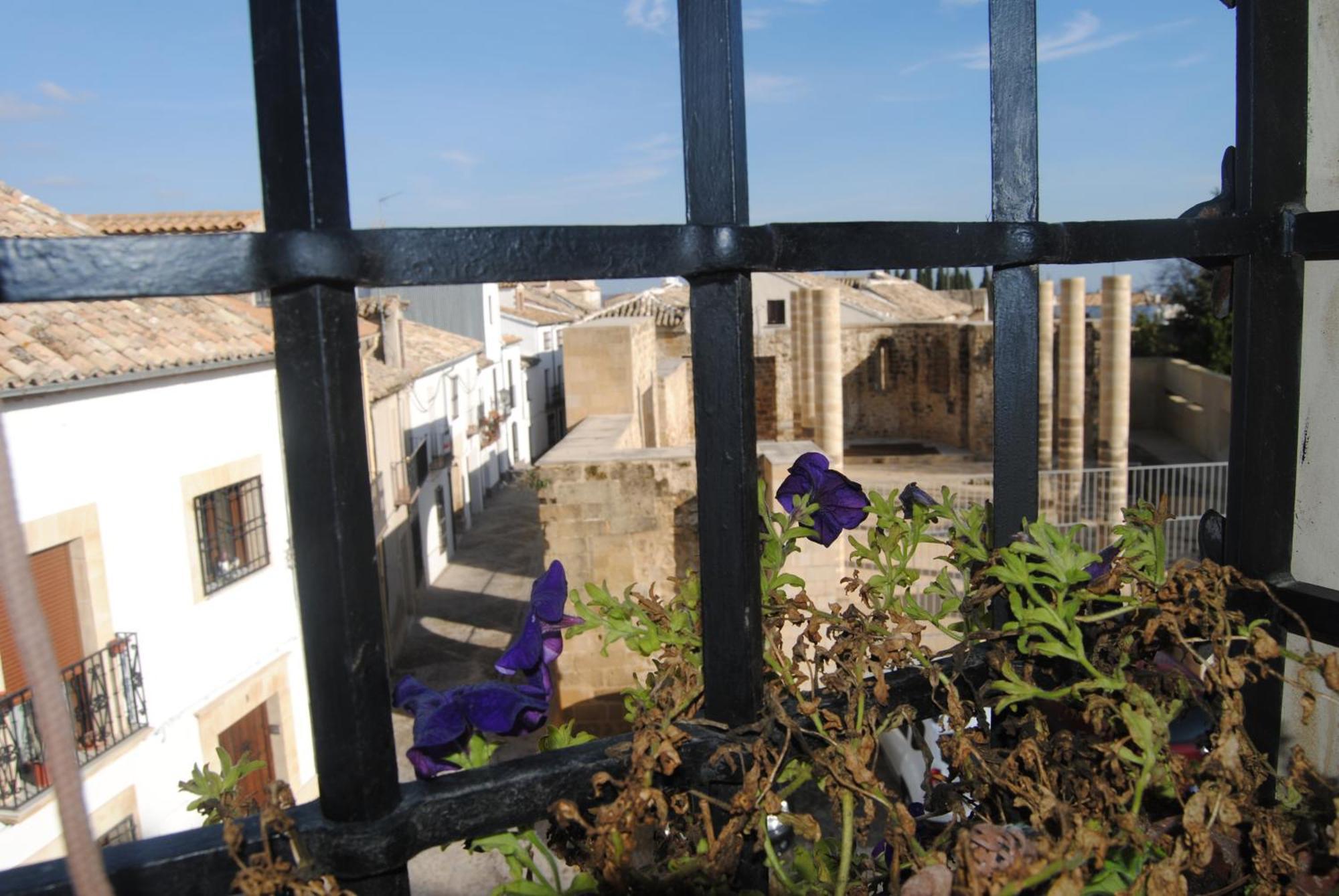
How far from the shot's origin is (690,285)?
1002 millimetres

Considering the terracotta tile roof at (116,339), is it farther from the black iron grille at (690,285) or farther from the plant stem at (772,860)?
the plant stem at (772,860)

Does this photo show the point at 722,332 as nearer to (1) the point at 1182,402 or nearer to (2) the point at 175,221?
(2) the point at 175,221

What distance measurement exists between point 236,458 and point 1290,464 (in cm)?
944

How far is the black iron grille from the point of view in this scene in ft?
2.64

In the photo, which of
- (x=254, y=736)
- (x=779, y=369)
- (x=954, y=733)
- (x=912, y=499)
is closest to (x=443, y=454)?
(x=779, y=369)

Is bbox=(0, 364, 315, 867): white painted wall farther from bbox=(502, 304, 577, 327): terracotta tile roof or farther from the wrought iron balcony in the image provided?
bbox=(502, 304, 577, 327): terracotta tile roof

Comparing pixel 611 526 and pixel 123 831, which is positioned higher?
pixel 611 526

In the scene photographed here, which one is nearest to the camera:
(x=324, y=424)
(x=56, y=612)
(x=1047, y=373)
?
(x=324, y=424)

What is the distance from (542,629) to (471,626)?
16502 millimetres

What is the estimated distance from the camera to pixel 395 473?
16.6 metres

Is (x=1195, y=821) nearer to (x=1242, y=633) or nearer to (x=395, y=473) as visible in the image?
(x=1242, y=633)

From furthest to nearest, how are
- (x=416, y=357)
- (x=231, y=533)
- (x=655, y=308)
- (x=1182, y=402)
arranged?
(x=655, y=308) → (x=1182, y=402) → (x=416, y=357) → (x=231, y=533)

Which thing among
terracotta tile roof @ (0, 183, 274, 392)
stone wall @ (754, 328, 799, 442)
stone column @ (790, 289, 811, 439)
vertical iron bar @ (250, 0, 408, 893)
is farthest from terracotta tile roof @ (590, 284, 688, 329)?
vertical iron bar @ (250, 0, 408, 893)

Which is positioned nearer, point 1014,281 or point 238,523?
point 1014,281
